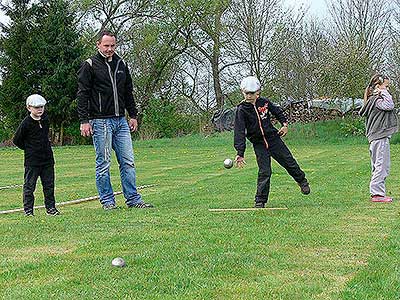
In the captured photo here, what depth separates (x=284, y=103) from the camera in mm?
38750

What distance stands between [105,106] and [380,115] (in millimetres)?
3722

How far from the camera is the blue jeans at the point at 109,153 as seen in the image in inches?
364

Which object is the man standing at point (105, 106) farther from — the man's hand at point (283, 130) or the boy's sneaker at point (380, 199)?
the boy's sneaker at point (380, 199)

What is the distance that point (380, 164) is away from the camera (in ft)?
31.9

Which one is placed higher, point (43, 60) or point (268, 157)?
point (43, 60)

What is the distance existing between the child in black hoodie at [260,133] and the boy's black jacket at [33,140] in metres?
2.47

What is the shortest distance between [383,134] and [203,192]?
10.3ft

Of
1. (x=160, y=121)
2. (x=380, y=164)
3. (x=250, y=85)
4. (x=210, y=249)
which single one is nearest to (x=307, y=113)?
(x=160, y=121)

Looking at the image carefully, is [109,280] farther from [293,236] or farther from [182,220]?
[182,220]

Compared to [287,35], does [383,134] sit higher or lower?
lower

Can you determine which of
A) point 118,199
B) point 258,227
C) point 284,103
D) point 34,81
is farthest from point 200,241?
point 34,81

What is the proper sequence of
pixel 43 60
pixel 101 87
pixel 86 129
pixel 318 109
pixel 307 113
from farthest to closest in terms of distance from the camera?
1. pixel 43 60
2. pixel 307 113
3. pixel 318 109
4. pixel 101 87
5. pixel 86 129

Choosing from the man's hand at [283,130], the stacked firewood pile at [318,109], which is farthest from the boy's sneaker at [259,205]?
the stacked firewood pile at [318,109]

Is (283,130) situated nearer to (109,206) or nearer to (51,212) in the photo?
(109,206)
